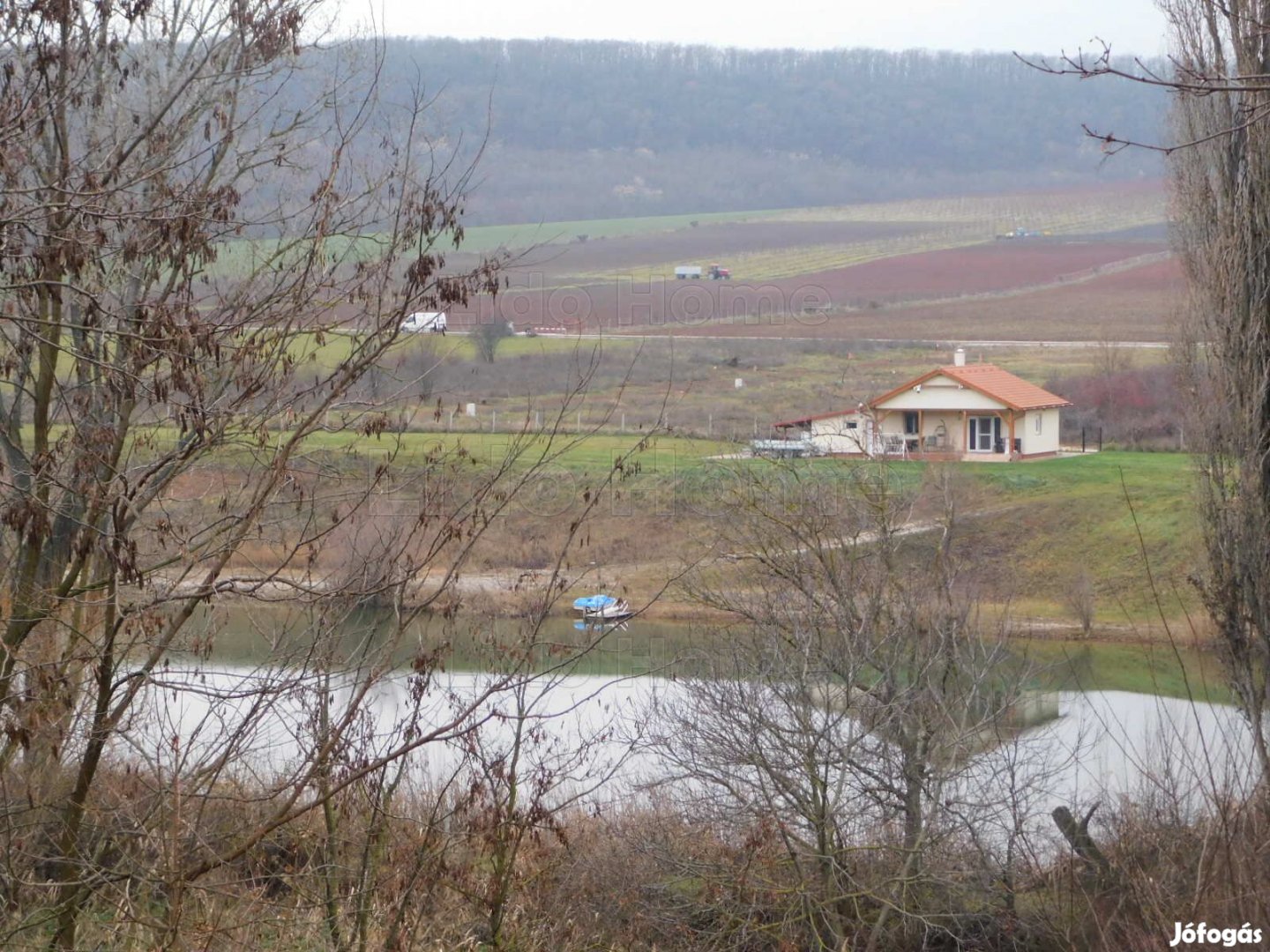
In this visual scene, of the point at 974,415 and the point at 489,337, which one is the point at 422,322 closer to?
the point at 489,337

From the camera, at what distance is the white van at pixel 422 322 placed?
5.21m

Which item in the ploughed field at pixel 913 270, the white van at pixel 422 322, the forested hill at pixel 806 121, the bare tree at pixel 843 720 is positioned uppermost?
the forested hill at pixel 806 121

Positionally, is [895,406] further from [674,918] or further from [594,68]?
[594,68]

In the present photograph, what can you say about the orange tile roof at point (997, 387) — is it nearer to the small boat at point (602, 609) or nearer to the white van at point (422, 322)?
the small boat at point (602, 609)

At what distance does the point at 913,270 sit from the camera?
78.7 m

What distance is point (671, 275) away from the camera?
61.7 metres

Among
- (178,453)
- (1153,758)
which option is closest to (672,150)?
(1153,758)

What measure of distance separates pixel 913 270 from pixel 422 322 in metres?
76.1

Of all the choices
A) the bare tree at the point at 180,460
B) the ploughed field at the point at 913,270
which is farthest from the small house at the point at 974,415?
the bare tree at the point at 180,460

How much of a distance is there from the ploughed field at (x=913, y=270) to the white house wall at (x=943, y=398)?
7.54 meters

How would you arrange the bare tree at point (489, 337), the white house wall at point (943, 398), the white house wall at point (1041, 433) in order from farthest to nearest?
the white house wall at point (1041, 433)
the white house wall at point (943, 398)
the bare tree at point (489, 337)

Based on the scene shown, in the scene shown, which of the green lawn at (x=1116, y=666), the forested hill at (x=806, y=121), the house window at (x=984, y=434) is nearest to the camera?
the green lawn at (x=1116, y=666)

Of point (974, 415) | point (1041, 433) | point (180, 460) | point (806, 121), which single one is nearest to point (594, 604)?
point (180, 460)

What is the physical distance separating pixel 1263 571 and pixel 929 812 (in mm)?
3874
